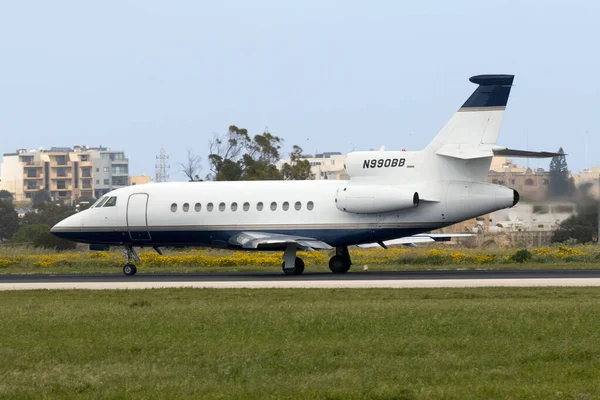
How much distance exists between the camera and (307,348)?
15.1 meters

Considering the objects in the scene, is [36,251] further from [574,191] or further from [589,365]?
[589,365]

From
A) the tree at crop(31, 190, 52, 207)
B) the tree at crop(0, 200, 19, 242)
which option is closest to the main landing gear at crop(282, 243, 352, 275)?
the tree at crop(0, 200, 19, 242)

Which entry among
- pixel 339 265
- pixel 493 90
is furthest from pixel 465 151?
pixel 339 265

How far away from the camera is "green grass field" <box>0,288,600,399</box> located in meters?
12.2

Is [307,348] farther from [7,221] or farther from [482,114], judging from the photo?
[7,221]

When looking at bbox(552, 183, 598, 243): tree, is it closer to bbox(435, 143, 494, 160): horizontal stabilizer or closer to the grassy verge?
the grassy verge

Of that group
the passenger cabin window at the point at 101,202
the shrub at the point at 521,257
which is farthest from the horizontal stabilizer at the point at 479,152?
the passenger cabin window at the point at 101,202

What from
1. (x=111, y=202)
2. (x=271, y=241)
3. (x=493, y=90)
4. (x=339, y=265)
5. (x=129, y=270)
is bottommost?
(x=129, y=270)

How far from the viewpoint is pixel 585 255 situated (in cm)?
4038

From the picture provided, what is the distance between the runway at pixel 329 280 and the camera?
2700 centimetres

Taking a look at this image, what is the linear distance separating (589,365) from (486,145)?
63.7 ft

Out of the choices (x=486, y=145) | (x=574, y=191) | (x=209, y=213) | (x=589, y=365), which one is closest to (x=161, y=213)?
(x=209, y=213)

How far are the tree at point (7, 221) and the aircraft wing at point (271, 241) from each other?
7002cm

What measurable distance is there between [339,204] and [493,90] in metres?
6.38
